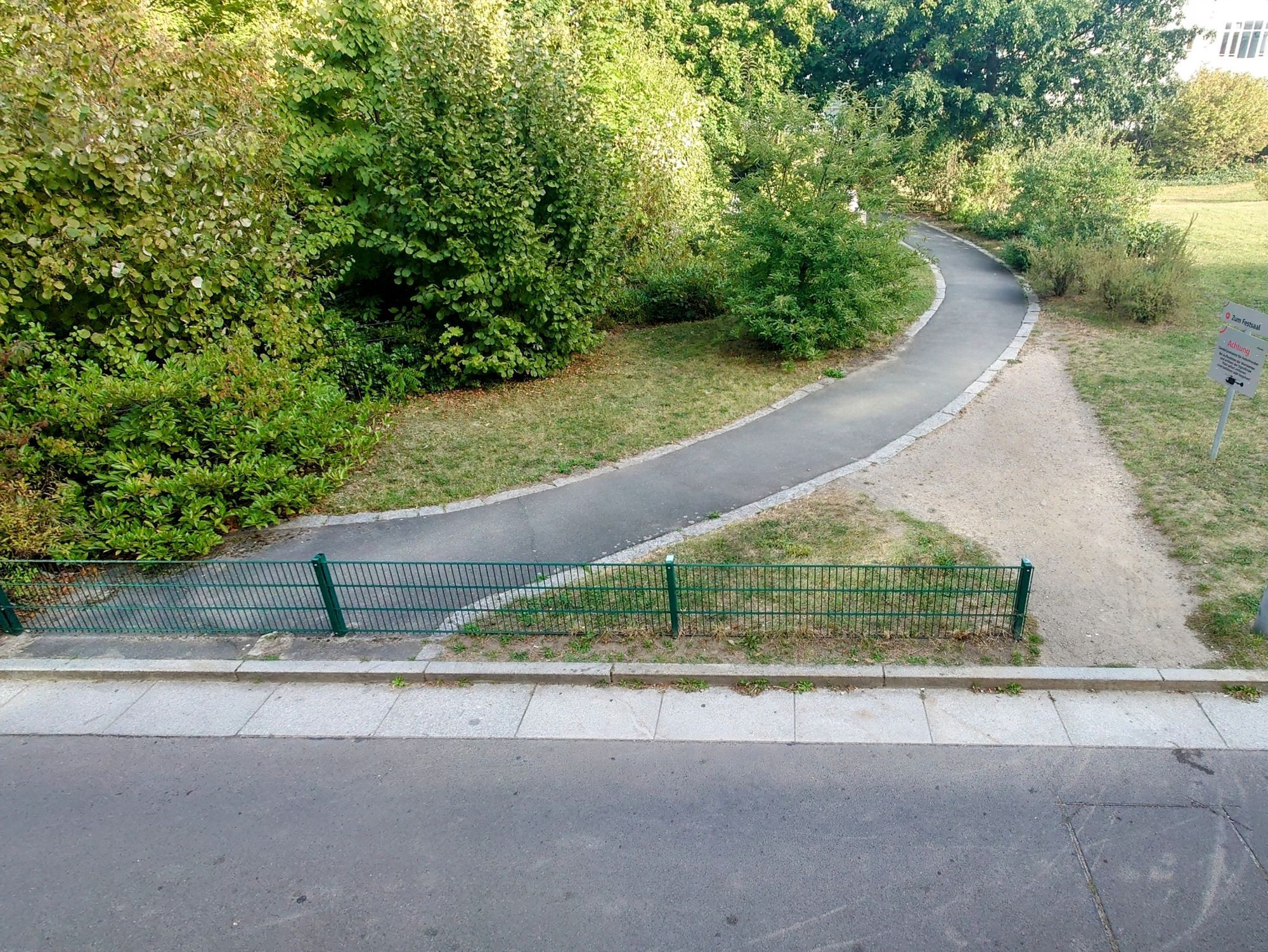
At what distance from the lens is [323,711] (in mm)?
6094

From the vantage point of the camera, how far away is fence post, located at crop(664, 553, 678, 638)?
236 inches

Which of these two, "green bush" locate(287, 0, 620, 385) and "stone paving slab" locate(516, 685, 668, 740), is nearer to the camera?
"stone paving slab" locate(516, 685, 668, 740)

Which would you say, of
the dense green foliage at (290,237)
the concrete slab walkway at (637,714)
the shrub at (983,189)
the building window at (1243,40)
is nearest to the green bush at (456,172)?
the dense green foliage at (290,237)

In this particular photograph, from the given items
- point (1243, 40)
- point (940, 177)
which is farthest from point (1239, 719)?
point (1243, 40)

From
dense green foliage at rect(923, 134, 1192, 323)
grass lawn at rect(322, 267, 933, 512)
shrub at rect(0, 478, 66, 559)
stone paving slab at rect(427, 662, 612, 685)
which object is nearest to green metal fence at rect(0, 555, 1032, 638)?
shrub at rect(0, 478, 66, 559)

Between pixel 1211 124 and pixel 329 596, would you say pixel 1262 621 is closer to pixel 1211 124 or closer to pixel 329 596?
pixel 329 596

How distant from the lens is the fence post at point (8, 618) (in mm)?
7047

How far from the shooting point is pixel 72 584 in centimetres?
744

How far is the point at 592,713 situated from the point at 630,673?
0.46m

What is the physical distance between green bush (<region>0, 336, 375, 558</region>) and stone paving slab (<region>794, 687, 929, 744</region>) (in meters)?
6.33

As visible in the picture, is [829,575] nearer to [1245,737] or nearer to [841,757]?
[841,757]

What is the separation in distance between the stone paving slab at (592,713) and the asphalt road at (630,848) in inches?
5.0

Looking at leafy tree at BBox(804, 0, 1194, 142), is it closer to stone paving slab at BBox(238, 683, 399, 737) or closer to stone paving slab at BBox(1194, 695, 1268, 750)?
stone paving slab at BBox(1194, 695, 1268, 750)

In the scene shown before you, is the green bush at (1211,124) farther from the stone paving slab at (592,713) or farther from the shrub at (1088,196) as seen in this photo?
the stone paving slab at (592,713)
